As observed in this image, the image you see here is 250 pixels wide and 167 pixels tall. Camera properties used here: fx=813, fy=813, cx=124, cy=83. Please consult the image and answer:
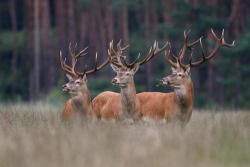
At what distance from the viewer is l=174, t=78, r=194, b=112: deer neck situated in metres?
12.5

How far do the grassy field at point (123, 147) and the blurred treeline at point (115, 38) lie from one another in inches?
635

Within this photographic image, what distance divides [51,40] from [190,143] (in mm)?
25056

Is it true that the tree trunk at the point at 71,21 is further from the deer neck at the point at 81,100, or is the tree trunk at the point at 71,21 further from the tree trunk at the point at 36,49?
the deer neck at the point at 81,100

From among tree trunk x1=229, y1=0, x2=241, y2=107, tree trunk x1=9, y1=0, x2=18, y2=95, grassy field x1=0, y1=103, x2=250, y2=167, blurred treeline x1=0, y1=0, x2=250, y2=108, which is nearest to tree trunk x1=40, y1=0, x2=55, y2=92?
blurred treeline x1=0, y1=0, x2=250, y2=108

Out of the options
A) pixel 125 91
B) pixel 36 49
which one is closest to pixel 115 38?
pixel 36 49

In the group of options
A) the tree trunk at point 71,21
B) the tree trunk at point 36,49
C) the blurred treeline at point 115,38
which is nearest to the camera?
the blurred treeline at point 115,38

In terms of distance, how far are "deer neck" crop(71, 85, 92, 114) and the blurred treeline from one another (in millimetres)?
12919

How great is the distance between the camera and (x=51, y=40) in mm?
33500

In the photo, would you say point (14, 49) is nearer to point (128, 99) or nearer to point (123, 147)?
point (128, 99)

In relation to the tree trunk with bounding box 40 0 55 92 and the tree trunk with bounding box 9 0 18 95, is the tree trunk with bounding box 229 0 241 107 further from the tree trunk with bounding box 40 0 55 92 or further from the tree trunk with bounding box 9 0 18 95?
the tree trunk with bounding box 9 0 18 95

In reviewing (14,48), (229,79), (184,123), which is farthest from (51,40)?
(184,123)

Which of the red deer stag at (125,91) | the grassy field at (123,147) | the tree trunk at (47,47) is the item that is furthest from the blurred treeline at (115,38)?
the grassy field at (123,147)

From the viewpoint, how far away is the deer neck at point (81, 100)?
13.1 m

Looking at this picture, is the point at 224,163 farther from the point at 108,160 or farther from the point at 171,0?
the point at 171,0
